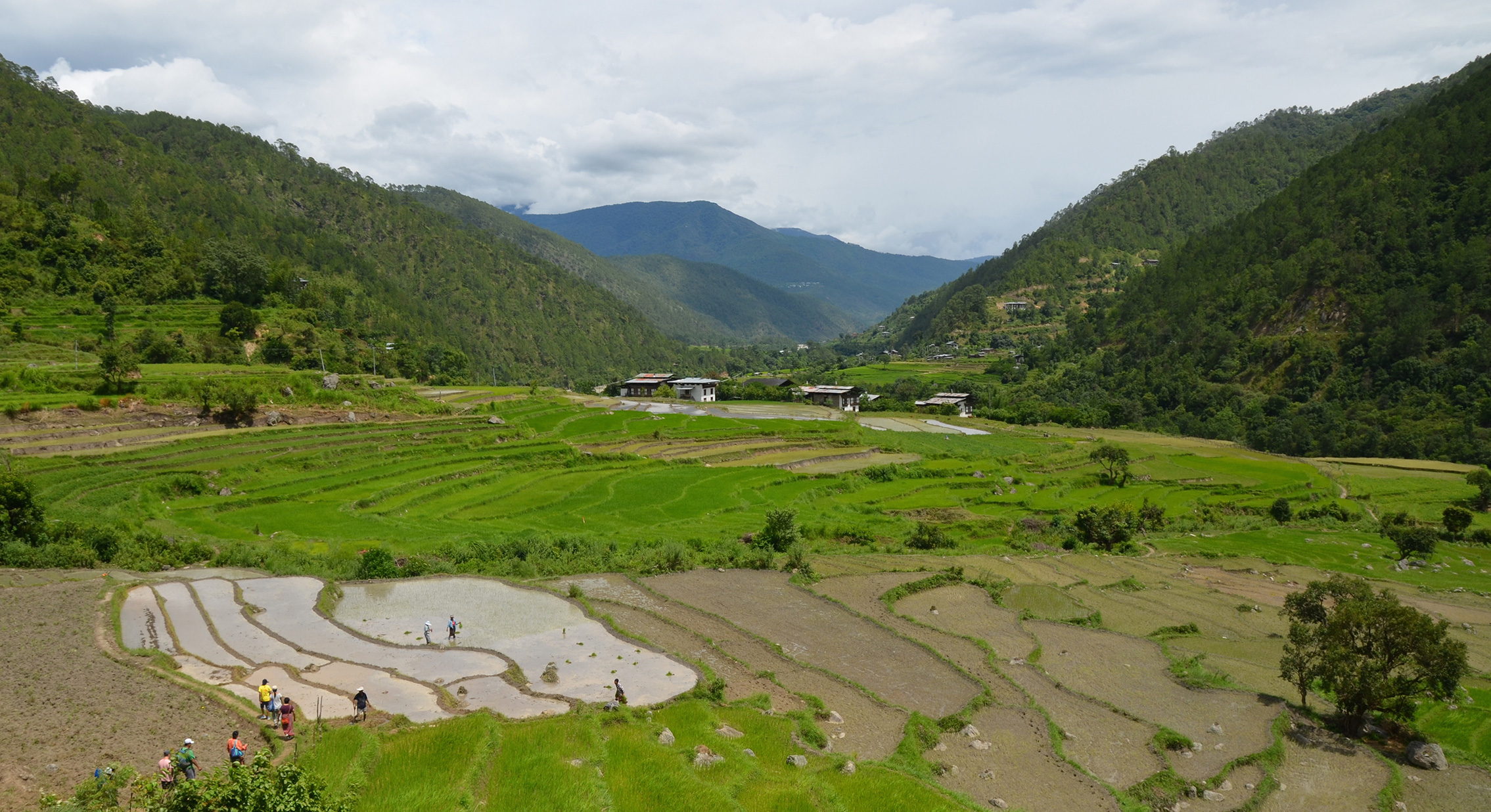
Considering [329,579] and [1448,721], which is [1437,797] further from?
[329,579]

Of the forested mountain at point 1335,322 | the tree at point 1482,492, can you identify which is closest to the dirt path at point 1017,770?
the tree at point 1482,492

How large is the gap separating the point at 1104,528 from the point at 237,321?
9231cm

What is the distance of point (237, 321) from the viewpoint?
283ft

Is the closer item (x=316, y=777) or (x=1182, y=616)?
(x=316, y=777)

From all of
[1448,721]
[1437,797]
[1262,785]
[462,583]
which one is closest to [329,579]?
[462,583]

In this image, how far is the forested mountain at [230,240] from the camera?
88.2 m

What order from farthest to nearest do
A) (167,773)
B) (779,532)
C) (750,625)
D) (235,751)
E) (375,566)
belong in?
(779,532), (375,566), (750,625), (235,751), (167,773)

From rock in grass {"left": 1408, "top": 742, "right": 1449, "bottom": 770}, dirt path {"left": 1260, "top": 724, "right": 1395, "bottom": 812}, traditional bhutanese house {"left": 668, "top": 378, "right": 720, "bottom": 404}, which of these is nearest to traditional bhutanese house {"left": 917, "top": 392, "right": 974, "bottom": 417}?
traditional bhutanese house {"left": 668, "top": 378, "right": 720, "bottom": 404}

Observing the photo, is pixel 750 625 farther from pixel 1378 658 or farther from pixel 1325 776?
pixel 1378 658

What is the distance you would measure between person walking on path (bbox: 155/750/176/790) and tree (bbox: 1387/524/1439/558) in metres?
59.4

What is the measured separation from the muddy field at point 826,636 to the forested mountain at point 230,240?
76.4 metres

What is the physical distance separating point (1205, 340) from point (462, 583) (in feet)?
415

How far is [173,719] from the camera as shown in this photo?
1859 cm

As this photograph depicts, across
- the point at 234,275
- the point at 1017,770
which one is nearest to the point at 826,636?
the point at 1017,770
